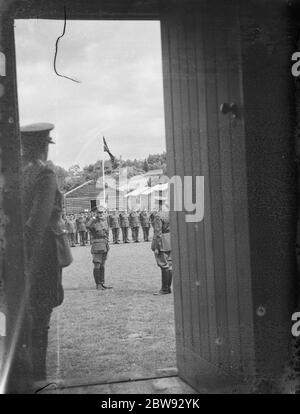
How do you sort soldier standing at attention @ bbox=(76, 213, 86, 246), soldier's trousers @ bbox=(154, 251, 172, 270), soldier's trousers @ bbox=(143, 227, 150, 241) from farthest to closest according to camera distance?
soldier's trousers @ bbox=(154, 251, 172, 270) < soldier's trousers @ bbox=(143, 227, 150, 241) < soldier standing at attention @ bbox=(76, 213, 86, 246)

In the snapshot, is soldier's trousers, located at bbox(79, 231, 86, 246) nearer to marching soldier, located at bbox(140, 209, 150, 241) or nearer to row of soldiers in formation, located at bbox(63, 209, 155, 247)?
row of soldiers in formation, located at bbox(63, 209, 155, 247)

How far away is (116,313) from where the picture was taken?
7.22ft

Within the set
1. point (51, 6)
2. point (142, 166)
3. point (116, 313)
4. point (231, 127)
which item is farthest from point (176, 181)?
point (51, 6)

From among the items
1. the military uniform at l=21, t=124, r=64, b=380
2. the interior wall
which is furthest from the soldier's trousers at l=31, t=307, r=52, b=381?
the interior wall

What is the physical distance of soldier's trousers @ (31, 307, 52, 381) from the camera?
2.12 metres

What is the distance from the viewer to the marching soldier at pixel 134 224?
6.96 ft

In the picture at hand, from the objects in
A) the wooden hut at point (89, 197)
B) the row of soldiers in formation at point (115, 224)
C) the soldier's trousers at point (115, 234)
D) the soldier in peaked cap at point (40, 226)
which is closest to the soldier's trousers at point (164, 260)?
the row of soldiers in formation at point (115, 224)

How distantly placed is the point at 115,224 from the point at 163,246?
32cm

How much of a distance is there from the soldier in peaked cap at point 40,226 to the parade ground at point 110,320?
0.07 m

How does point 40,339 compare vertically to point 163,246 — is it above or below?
below

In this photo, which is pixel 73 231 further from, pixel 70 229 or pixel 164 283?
pixel 164 283

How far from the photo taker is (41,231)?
6.93 ft

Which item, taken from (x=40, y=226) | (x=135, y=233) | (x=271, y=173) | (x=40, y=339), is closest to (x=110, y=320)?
(x=40, y=339)
